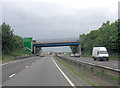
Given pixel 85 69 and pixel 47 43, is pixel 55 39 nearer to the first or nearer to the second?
pixel 47 43

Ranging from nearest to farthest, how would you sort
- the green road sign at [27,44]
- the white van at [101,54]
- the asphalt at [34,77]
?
the asphalt at [34,77] → the white van at [101,54] → the green road sign at [27,44]

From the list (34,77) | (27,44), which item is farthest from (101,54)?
(34,77)

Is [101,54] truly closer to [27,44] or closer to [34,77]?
[27,44]

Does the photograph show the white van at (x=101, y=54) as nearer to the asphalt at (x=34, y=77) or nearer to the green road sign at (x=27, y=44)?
the green road sign at (x=27, y=44)

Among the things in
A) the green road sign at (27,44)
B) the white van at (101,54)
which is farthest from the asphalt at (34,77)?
the green road sign at (27,44)

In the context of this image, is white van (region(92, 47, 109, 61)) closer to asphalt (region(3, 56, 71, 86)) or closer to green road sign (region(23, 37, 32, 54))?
green road sign (region(23, 37, 32, 54))

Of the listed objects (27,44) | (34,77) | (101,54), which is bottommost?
(34,77)

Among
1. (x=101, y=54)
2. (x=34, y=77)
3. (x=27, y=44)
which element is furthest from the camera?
(x=27, y=44)

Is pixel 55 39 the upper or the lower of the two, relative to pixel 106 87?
upper

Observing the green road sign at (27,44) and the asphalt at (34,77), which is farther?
the green road sign at (27,44)

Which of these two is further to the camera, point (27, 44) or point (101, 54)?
point (27, 44)

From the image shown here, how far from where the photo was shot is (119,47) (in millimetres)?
50219

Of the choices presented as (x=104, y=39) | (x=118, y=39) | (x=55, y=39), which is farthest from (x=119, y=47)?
(x=55, y=39)

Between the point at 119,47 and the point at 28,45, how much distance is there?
79.2ft
